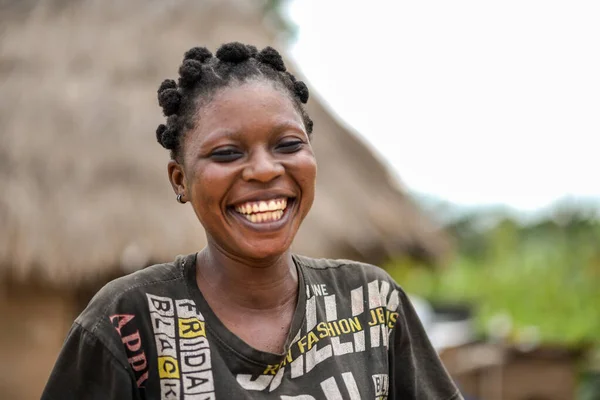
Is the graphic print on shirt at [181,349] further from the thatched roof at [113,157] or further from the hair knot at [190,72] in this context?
the thatched roof at [113,157]

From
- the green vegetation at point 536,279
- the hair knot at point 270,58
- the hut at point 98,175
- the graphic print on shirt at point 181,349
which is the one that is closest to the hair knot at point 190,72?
the hair knot at point 270,58

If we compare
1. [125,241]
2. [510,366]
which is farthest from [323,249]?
[510,366]

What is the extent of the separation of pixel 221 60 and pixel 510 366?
6020mm

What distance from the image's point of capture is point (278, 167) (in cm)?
161

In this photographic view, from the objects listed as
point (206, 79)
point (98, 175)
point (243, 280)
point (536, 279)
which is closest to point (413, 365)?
point (243, 280)

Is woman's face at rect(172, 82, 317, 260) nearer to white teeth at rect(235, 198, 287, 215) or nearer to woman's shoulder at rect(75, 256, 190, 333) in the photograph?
white teeth at rect(235, 198, 287, 215)

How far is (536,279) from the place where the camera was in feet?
38.1

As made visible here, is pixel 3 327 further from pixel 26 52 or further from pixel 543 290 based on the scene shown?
pixel 543 290

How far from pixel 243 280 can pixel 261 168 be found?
26cm

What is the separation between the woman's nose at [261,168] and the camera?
5.18ft

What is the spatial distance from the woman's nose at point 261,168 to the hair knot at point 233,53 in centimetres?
22

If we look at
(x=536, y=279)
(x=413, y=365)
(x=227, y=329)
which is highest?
(x=536, y=279)

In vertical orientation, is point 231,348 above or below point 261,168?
below

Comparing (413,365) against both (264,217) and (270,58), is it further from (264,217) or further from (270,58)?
(270,58)
